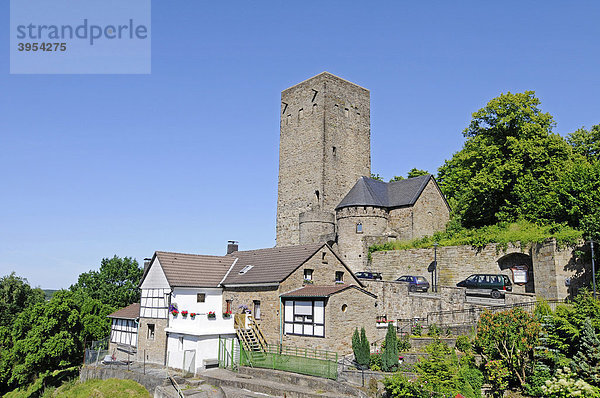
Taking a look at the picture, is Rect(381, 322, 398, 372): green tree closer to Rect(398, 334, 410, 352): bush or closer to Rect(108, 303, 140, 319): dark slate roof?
Rect(398, 334, 410, 352): bush

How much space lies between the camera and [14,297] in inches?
1774

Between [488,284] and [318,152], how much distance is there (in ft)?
67.9

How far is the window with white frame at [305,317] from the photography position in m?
21.1

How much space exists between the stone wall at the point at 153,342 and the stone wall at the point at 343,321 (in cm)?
705

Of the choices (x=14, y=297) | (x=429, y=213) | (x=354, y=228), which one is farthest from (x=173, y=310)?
(x=14, y=297)

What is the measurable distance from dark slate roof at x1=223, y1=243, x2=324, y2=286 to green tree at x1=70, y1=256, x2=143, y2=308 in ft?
65.6

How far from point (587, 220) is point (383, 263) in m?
13.6

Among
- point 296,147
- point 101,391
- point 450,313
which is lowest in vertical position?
point 101,391

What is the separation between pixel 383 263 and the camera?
34.3 meters

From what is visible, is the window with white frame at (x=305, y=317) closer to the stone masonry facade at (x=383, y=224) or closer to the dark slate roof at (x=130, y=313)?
the dark slate roof at (x=130, y=313)

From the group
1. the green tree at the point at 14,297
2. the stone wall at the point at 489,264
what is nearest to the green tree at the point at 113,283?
the green tree at the point at 14,297

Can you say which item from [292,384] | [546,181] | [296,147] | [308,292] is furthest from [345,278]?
[296,147]

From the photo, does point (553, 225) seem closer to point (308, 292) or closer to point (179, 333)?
point (308, 292)

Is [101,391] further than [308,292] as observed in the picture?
Yes
